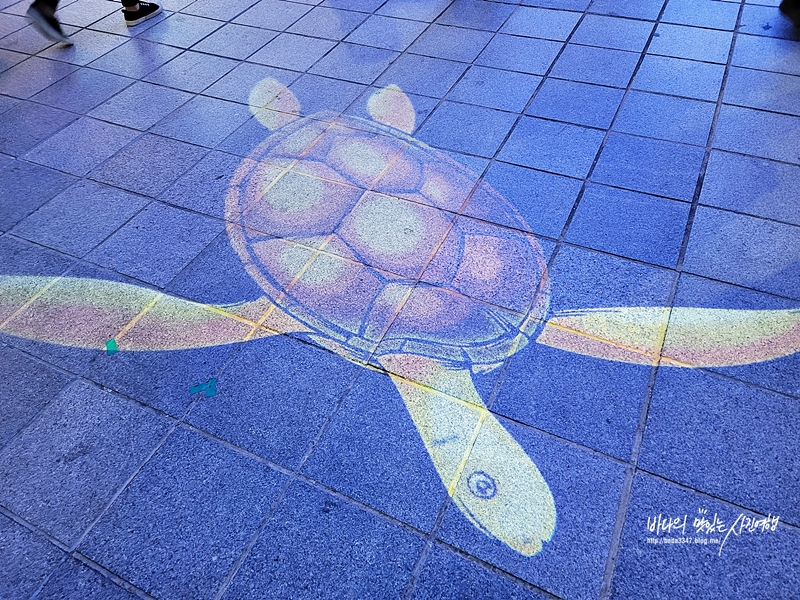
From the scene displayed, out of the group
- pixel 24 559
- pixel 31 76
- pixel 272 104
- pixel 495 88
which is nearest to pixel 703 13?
pixel 495 88

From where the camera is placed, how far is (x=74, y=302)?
7.72ft

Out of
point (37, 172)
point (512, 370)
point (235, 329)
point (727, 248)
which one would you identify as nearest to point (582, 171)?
point (727, 248)

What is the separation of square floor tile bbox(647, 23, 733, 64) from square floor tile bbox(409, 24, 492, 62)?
1125mm

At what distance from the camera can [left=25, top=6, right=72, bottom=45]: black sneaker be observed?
12.7 ft

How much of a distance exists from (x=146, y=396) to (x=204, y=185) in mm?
1261

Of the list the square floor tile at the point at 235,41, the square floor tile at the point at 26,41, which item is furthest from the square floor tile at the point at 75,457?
the square floor tile at the point at 26,41

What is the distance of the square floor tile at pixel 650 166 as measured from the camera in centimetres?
267

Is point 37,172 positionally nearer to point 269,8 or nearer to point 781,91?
point 269,8

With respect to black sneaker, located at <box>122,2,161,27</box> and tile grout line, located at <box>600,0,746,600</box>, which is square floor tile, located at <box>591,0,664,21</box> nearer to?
tile grout line, located at <box>600,0,746,600</box>

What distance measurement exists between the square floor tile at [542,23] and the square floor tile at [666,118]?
92 cm

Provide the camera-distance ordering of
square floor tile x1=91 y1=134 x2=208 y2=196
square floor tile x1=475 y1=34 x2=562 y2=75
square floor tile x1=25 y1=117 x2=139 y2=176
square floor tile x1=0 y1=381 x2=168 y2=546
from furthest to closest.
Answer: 1. square floor tile x1=475 y1=34 x2=562 y2=75
2. square floor tile x1=25 y1=117 x2=139 y2=176
3. square floor tile x1=91 y1=134 x2=208 y2=196
4. square floor tile x1=0 y1=381 x2=168 y2=546

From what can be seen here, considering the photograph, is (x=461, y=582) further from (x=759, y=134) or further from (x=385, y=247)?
(x=759, y=134)

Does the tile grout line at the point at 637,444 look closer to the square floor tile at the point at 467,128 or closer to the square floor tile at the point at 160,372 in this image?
the square floor tile at the point at 467,128

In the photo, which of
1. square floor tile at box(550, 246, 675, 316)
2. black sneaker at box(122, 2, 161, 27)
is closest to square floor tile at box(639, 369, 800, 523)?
square floor tile at box(550, 246, 675, 316)
